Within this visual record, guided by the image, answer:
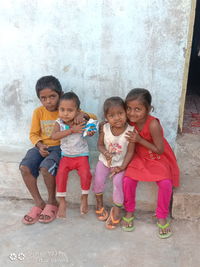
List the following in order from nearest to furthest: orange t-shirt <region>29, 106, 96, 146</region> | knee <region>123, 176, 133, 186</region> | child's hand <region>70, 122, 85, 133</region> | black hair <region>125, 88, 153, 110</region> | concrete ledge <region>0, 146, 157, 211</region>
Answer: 1. black hair <region>125, 88, 153, 110</region>
2. knee <region>123, 176, 133, 186</region>
3. child's hand <region>70, 122, 85, 133</region>
4. concrete ledge <region>0, 146, 157, 211</region>
5. orange t-shirt <region>29, 106, 96, 146</region>

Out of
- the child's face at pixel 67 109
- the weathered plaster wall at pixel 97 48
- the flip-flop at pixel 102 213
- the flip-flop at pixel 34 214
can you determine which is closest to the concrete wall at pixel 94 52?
the weathered plaster wall at pixel 97 48

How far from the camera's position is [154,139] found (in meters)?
2.52

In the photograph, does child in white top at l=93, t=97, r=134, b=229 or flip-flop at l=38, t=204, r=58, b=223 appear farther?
flip-flop at l=38, t=204, r=58, b=223

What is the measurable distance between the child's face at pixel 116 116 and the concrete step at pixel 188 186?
0.76m

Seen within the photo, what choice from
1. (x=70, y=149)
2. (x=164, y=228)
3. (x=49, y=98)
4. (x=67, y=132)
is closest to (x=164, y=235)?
(x=164, y=228)

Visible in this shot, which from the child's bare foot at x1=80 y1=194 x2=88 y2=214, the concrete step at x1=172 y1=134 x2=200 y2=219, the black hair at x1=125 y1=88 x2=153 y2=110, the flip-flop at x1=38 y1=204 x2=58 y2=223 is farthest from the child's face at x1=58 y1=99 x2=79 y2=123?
the concrete step at x1=172 y1=134 x2=200 y2=219

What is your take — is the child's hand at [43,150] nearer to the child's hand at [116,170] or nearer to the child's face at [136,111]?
the child's hand at [116,170]

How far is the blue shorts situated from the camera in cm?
272

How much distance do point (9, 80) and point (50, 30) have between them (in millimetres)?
663

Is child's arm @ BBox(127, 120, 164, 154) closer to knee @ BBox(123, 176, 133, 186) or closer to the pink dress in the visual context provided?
the pink dress

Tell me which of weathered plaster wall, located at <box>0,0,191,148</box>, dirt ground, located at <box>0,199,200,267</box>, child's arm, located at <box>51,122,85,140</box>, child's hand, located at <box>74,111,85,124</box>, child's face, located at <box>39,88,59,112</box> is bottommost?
dirt ground, located at <box>0,199,200,267</box>

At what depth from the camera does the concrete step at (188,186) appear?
258 cm

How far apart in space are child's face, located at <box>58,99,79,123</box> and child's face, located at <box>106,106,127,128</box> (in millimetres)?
312

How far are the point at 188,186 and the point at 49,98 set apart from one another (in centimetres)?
147
